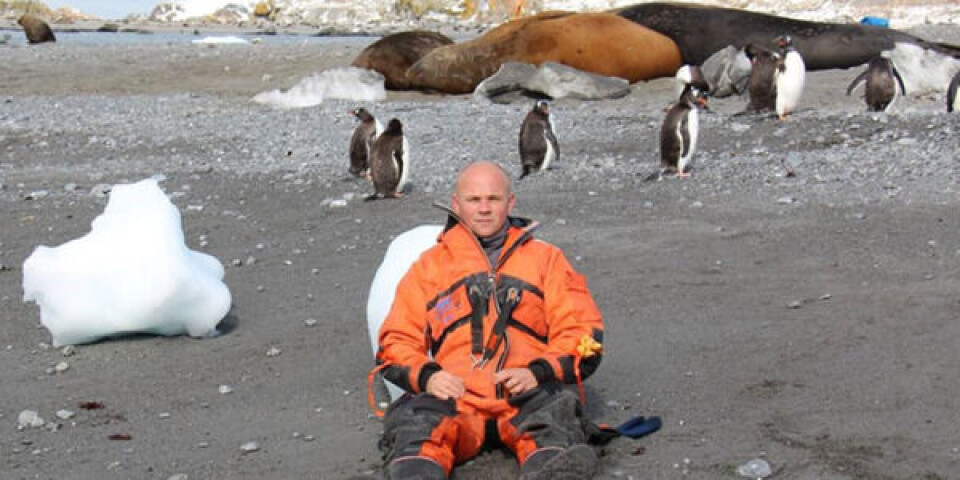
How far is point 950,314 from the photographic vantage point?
4949 mm

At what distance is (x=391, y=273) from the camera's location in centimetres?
440

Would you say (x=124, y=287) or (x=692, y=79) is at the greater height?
(x=124, y=287)

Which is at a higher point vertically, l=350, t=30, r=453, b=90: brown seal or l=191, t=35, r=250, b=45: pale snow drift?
l=350, t=30, r=453, b=90: brown seal

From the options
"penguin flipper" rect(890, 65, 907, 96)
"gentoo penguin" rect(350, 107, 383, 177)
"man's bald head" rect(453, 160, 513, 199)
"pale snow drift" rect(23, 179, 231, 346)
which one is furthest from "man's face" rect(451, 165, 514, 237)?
"penguin flipper" rect(890, 65, 907, 96)

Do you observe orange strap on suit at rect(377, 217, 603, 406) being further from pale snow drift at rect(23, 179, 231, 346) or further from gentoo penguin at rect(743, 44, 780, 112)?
gentoo penguin at rect(743, 44, 780, 112)

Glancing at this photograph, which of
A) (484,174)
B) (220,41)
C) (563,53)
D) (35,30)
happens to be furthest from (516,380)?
(35,30)

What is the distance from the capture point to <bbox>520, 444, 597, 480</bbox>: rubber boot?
334cm

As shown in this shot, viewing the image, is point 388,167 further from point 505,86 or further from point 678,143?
point 505,86

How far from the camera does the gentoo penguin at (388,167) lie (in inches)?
333

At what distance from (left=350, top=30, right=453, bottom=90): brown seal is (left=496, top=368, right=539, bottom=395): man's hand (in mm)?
11795

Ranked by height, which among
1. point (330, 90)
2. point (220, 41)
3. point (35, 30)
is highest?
point (330, 90)

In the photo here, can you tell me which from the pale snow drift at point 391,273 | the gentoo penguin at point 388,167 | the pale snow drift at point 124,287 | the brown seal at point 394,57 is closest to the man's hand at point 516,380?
the pale snow drift at point 391,273

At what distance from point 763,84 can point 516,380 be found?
348 inches

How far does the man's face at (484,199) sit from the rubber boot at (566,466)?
2.40ft
